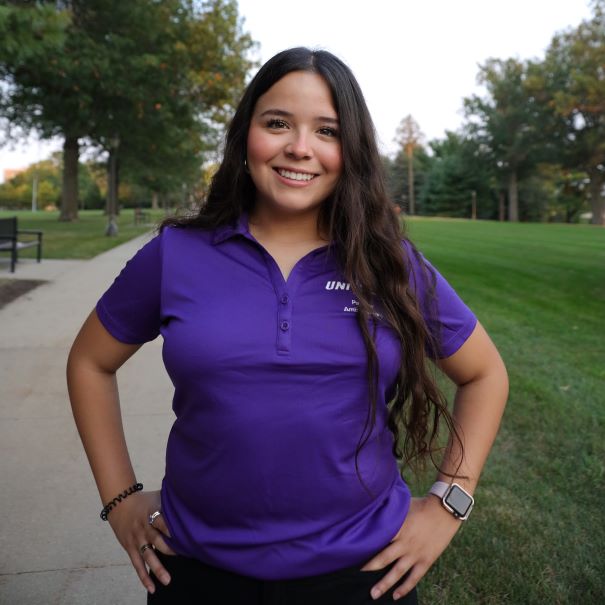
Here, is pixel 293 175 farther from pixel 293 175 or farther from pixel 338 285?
pixel 338 285

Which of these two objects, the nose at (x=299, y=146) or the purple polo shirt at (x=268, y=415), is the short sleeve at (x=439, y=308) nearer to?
the purple polo shirt at (x=268, y=415)

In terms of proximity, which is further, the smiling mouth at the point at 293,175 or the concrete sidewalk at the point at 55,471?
the concrete sidewalk at the point at 55,471

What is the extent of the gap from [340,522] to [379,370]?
0.33m

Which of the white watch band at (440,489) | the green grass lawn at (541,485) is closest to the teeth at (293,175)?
the white watch band at (440,489)

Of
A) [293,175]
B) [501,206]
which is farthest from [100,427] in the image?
[501,206]

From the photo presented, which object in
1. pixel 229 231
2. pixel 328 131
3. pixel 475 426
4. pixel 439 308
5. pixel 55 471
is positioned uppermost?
pixel 328 131

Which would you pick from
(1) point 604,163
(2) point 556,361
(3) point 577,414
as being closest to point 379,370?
(3) point 577,414

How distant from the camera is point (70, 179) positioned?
1391 inches

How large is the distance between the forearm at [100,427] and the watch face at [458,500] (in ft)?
2.62

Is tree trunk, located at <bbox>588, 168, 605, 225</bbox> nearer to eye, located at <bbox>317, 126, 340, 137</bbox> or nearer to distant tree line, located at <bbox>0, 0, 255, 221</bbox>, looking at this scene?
distant tree line, located at <bbox>0, 0, 255, 221</bbox>

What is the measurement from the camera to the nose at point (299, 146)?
1.56 metres

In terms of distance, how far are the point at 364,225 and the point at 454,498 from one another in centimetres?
69

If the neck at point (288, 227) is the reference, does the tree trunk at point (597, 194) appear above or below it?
above

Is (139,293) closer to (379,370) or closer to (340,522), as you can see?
(379,370)
